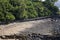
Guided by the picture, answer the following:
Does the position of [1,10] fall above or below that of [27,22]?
above

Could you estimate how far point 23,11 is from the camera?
48.6m

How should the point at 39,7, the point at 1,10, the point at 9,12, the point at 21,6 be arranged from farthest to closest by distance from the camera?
the point at 39,7, the point at 21,6, the point at 9,12, the point at 1,10

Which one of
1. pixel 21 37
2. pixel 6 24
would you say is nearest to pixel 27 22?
pixel 6 24

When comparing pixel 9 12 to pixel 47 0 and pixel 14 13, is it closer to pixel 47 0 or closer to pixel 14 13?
pixel 14 13

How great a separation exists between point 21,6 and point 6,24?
6.83m

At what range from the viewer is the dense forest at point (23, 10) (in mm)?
43250

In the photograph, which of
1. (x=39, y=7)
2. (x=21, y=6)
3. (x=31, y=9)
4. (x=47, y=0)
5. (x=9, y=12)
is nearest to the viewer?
(x=9, y=12)

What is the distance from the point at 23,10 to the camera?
159 ft

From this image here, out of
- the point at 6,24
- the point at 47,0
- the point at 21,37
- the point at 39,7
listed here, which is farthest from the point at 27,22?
the point at 21,37

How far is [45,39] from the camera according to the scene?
23.1 metres

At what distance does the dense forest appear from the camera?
142 ft

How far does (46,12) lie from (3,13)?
64.3 ft

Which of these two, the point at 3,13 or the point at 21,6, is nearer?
the point at 3,13

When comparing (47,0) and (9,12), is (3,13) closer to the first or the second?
(9,12)
